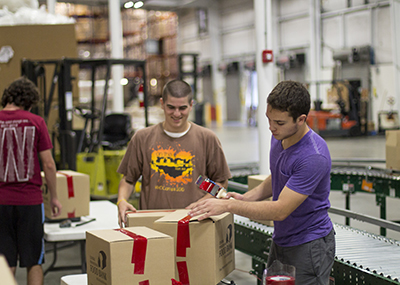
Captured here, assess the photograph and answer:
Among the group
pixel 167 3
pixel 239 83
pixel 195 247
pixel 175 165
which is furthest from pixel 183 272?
pixel 167 3

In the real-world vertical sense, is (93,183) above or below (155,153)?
below

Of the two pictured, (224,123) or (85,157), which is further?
(224,123)

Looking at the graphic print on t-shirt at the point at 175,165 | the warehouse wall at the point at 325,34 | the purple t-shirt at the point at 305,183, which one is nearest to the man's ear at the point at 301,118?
the purple t-shirt at the point at 305,183

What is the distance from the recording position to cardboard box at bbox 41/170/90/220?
384 centimetres

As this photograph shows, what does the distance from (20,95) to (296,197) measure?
7.42ft

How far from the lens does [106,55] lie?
1010 inches

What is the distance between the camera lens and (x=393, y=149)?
16.8 ft

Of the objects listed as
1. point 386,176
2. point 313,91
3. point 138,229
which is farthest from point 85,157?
point 313,91

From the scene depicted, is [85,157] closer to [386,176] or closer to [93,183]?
[93,183]

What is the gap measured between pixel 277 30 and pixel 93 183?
17.8m

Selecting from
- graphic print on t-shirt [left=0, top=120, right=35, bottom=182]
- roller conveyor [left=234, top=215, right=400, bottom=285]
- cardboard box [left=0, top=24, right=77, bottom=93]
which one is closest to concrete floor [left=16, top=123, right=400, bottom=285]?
roller conveyor [left=234, top=215, right=400, bottom=285]

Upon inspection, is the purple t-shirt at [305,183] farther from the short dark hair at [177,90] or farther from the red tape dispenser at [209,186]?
the short dark hair at [177,90]

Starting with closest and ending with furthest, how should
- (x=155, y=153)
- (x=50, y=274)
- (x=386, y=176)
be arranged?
1. (x=155, y=153)
2. (x=50, y=274)
3. (x=386, y=176)

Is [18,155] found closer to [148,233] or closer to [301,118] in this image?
[148,233]
